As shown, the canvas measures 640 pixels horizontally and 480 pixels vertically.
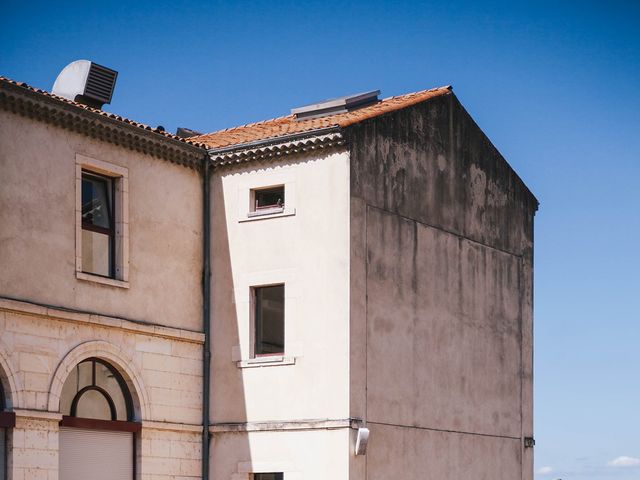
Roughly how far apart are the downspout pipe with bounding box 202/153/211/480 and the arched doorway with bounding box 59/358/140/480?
1638 mm

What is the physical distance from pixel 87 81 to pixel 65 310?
556cm

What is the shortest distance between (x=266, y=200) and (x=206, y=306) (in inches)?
90.9

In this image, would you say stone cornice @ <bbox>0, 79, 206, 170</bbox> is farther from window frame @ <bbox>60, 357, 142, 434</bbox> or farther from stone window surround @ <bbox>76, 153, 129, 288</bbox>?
window frame @ <bbox>60, 357, 142, 434</bbox>

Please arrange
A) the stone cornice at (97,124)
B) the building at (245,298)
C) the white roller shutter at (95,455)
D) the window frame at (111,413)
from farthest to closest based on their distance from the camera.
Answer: the window frame at (111,413) < the white roller shutter at (95,455) < the building at (245,298) < the stone cornice at (97,124)

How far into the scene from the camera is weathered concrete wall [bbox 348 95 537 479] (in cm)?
2211

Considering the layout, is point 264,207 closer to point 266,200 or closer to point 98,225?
point 266,200

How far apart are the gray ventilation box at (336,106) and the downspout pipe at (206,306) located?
2738mm

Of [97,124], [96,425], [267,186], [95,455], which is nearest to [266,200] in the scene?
[267,186]

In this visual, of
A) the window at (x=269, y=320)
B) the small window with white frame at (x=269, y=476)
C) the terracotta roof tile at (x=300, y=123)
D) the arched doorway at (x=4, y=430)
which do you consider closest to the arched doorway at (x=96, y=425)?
the arched doorway at (x=4, y=430)

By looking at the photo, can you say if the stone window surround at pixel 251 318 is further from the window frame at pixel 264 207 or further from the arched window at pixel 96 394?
the arched window at pixel 96 394

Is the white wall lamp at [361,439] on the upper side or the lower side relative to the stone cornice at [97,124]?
lower

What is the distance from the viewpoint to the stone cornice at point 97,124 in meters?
20.1

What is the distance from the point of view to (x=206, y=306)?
2319 centimetres

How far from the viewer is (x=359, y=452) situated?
2117 cm
